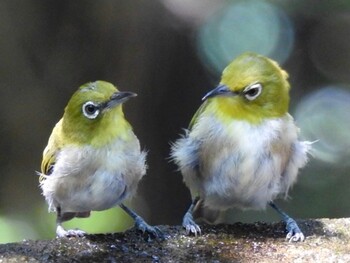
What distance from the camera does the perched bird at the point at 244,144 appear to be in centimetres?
415

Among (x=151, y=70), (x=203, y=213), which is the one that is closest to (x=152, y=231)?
(x=203, y=213)

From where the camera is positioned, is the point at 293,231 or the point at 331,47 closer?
the point at 293,231

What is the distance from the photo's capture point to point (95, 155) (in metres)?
4.30

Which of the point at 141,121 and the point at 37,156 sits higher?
the point at 141,121

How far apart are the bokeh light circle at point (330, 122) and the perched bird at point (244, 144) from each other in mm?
2848

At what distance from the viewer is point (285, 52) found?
7625 mm

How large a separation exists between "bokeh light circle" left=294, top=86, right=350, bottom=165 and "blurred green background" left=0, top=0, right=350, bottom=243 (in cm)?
1

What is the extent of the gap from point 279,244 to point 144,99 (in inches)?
150

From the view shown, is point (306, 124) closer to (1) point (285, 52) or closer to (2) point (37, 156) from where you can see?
(1) point (285, 52)

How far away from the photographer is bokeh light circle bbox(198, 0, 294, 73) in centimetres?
732

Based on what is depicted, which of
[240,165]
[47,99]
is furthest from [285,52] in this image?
[240,165]

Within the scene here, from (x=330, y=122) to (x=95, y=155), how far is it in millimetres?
3778

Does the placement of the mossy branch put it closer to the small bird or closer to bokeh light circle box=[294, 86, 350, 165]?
the small bird

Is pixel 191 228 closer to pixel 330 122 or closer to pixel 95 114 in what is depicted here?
pixel 95 114
